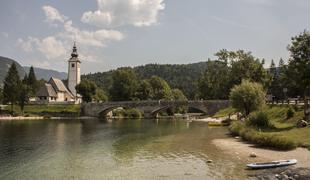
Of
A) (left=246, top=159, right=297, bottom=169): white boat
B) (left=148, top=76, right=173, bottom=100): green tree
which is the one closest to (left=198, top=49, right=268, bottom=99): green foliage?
(left=148, top=76, right=173, bottom=100): green tree

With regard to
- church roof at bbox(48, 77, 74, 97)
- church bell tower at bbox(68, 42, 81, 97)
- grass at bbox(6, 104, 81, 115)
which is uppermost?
church bell tower at bbox(68, 42, 81, 97)

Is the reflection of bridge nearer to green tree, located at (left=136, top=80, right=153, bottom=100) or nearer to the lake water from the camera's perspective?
green tree, located at (left=136, top=80, right=153, bottom=100)

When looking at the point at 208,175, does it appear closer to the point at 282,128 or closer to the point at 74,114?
the point at 282,128

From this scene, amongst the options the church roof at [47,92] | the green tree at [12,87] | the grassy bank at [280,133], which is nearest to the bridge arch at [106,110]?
the church roof at [47,92]

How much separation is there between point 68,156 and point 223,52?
80358 mm

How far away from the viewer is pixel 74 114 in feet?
397

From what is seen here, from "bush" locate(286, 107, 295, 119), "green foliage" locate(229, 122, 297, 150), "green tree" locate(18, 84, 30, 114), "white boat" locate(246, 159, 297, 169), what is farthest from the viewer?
"green tree" locate(18, 84, 30, 114)

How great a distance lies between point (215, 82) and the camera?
122m

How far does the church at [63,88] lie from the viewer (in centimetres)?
13575

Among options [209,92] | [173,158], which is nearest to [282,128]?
[173,158]

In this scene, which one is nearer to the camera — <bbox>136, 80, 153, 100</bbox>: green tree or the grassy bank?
the grassy bank

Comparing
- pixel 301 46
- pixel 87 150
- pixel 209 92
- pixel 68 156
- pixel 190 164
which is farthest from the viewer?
pixel 209 92

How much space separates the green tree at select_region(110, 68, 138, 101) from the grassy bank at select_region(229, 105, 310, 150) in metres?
73.1

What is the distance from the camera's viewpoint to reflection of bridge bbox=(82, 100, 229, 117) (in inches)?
4031
